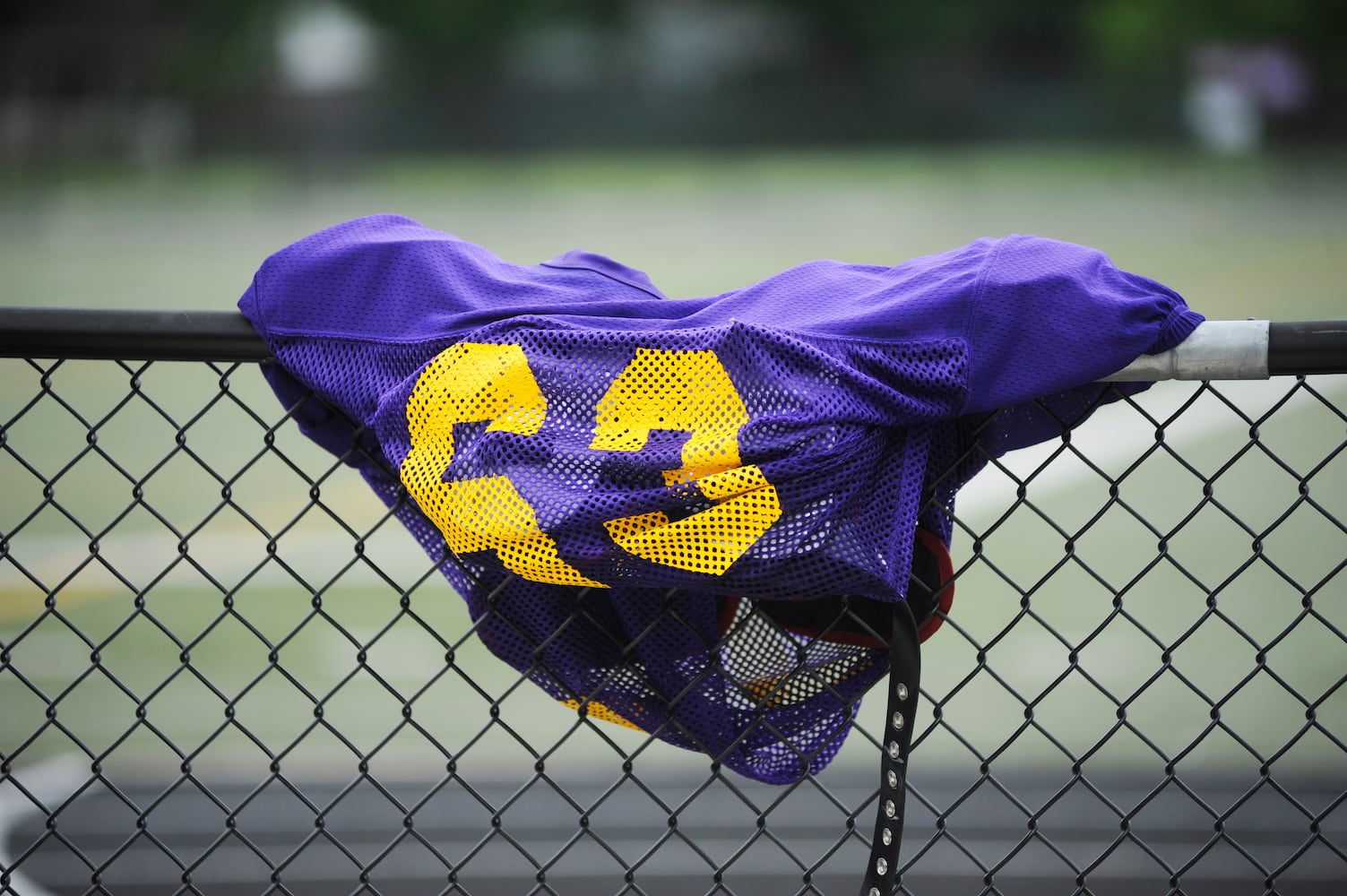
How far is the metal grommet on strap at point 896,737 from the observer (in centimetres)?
162

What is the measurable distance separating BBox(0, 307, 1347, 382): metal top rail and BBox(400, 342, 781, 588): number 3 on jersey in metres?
0.30

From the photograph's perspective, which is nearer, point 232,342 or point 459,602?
point 232,342

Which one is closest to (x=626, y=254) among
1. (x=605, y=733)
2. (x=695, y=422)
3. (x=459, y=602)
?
(x=459, y=602)

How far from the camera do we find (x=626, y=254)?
16969 millimetres

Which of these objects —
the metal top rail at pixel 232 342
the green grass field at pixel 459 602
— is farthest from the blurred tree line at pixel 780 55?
the metal top rail at pixel 232 342

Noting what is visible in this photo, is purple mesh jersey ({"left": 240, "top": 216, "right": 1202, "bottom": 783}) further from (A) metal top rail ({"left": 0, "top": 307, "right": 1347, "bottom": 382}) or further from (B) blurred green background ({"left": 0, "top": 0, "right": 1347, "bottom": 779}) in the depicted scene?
(B) blurred green background ({"left": 0, "top": 0, "right": 1347, "bottom": 779})

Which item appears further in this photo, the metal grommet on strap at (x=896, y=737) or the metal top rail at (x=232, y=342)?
the metal grommet on strap at (x=896, y=737)

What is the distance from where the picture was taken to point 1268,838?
11.1ft

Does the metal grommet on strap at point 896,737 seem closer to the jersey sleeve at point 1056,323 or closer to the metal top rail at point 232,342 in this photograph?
the jersey sleeve at point 1056,323

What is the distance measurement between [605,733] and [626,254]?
14115 millimetres

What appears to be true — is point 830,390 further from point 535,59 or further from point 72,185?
point 535,59

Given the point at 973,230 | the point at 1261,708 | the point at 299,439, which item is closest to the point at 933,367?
the point at 1261,708

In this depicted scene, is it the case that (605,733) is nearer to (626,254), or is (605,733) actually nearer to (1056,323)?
(1056,323)

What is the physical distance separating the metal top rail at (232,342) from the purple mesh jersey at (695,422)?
33mm
